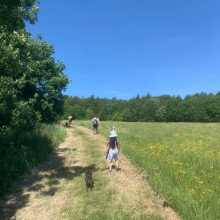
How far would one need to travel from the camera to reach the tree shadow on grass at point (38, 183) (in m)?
5.71

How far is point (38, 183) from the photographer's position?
7383mm

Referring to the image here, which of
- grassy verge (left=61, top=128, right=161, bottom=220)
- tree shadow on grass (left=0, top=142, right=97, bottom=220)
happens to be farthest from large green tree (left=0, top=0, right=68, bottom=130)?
grassy verge (left=61, top=128, right=161, bottom=220)

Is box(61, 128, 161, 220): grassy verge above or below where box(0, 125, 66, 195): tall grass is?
below

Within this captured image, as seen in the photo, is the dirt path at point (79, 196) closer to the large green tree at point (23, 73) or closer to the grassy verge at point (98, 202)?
the grassy verge at point (98, 202)

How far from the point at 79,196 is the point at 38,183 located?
7.28ft

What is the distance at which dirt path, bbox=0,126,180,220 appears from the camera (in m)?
5.27

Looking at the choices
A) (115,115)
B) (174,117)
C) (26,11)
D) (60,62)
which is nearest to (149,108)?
(174,117)

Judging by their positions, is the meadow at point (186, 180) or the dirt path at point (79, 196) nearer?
the meadow at point (186, 180)

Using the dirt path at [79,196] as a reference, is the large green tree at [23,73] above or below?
above

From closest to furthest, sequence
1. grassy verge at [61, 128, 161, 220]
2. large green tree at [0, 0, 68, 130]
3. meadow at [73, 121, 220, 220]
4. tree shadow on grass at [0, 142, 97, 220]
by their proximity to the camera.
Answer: meadow at [73, 121, 220, 220]
grassy verge at [61, 128, 161, 220]
tree shadow on grass at [0, 142, 97, 220]
large green tree at [0, 0, 68, 130]

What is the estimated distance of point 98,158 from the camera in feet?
35.7

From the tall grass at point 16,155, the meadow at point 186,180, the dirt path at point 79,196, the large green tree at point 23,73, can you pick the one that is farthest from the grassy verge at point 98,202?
the large green tree at point 23,73

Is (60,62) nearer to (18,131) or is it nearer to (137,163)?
(18,131)

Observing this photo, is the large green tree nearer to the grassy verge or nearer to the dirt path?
the dirt path
